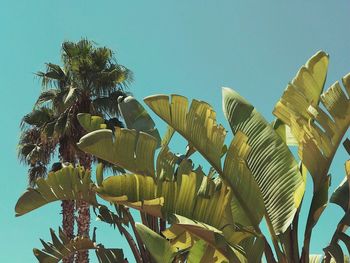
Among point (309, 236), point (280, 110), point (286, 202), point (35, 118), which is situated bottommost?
point (309, 236)

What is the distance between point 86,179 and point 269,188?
248cm

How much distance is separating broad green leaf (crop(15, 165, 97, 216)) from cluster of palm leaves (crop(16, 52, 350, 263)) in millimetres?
14

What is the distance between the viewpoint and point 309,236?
285 inches

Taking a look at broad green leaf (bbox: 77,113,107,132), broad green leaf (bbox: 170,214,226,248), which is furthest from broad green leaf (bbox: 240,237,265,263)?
broad green leaf (bbox: 77,113,107,132)

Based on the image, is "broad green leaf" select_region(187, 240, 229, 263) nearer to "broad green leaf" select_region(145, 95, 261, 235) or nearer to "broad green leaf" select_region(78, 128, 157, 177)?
"broad green leaf" select_region(145, 95, 261, 235)

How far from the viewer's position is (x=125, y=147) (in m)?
6.66

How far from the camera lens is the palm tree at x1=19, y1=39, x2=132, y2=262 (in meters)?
18.3

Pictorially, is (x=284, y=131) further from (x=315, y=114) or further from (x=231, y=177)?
(x=231, y=177)

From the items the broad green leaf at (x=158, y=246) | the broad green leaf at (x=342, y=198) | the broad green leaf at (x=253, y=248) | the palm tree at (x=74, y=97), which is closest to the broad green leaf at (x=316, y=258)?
the broad green leaf at (x=342, y=198)

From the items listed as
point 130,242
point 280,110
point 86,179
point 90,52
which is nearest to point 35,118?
point 90,52

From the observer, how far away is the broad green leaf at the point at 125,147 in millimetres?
6566

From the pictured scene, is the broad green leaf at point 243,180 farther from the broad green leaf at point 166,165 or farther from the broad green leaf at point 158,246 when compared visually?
the broad green leaf at point 158,246

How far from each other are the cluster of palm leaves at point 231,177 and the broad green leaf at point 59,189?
14mm

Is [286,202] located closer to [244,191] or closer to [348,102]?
[244,191]
